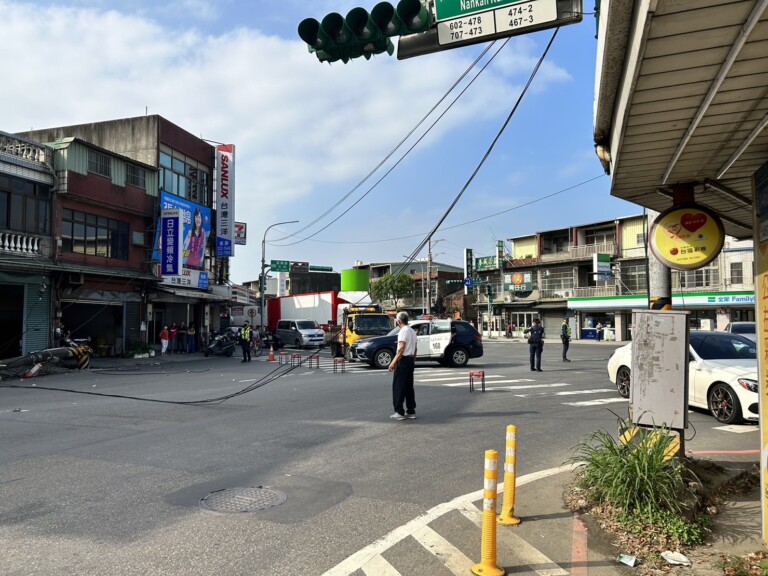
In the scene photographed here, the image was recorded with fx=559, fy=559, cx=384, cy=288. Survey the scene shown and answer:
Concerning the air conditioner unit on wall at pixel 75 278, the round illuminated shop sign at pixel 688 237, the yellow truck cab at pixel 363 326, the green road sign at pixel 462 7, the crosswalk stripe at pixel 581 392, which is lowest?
the crosswalk stripe at pixel 581 392

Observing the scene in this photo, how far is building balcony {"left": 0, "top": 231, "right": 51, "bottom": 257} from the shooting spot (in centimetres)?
1914

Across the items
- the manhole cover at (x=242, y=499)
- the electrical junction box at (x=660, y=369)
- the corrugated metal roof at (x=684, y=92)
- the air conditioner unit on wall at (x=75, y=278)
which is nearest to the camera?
the corrugated metal roof at (x=684, y=92)

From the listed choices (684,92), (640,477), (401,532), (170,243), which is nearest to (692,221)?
(684,92)

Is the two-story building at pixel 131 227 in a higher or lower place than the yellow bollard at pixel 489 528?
higher

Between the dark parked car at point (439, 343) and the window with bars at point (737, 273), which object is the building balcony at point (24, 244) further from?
the window with bars at point (737, 273)

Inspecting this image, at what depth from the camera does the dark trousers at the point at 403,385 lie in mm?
9195

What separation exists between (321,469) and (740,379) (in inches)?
272

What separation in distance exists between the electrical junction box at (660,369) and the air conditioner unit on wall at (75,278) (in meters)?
21.5

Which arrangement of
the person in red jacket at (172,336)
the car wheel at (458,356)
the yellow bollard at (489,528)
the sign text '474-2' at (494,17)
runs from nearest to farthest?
the yellow bollard at (489,528) → the sign text '474-2' at (494,17) → the car wheel at (458,356) → the person in red jacket at (172,336)

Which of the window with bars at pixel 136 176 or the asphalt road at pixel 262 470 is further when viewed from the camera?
the window with bars at pixel 136 176

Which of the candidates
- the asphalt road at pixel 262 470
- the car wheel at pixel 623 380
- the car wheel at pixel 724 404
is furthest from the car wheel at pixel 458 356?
the car wheel at pixel 724 404

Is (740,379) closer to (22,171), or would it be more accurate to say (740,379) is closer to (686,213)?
(686,213)

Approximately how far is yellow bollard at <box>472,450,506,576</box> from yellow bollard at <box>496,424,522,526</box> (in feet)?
2.69

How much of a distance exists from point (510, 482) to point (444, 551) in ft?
2.89
